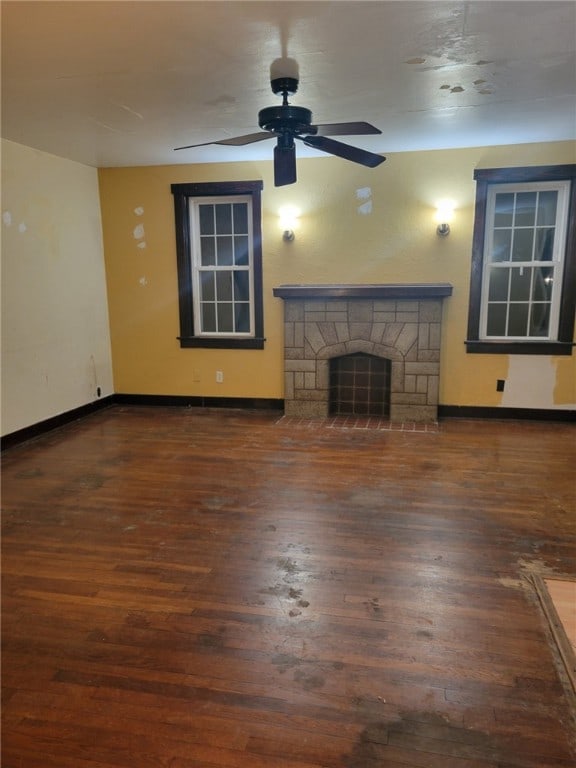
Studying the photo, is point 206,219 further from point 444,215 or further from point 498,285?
point 498,285

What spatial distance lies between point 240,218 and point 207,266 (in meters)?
0.64

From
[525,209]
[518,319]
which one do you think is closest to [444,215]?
[525,209]

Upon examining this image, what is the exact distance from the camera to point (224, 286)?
5.91m

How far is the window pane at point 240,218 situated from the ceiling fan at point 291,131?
243 cm

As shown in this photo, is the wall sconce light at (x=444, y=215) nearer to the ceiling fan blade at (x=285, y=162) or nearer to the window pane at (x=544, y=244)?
the window pane at (x=544, y=244)

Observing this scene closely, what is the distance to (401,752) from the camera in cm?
170

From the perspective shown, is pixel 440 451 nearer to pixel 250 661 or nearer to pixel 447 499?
pixel 447 499

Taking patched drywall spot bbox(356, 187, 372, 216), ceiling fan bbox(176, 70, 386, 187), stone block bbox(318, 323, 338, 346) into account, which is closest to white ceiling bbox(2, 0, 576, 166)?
ceiling fan bbox(176, 70, 386, 187)

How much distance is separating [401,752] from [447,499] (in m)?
2.04

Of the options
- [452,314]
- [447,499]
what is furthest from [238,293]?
[447,499]

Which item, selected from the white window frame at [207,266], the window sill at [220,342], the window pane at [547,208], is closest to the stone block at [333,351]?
the window sill at [220,342]

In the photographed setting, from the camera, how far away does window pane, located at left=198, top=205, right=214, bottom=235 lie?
5828mm

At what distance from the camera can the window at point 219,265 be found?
5664 millimetres

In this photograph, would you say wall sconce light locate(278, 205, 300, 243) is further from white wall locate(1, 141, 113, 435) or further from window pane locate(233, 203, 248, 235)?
white wall locate(1, 141, 113, 435)
